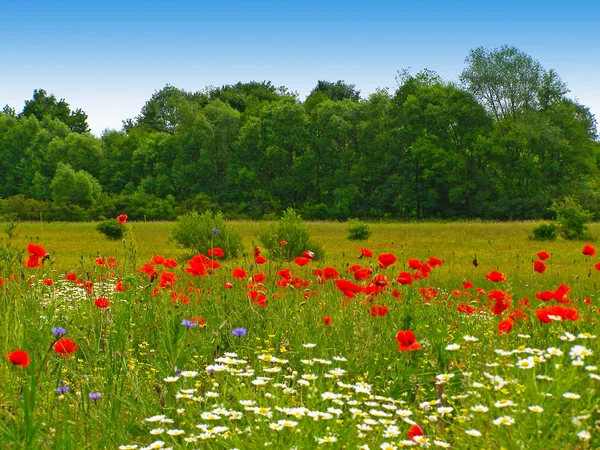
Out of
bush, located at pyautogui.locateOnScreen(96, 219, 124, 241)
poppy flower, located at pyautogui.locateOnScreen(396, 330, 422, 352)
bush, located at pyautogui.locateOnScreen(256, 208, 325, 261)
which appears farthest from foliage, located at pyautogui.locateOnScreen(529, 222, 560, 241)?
poppy flower, located at pyautogui.locateOnScreen(396, 330, 422, 352)

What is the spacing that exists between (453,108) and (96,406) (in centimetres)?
4688

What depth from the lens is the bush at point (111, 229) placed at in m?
25.8

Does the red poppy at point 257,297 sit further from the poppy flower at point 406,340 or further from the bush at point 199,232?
the bush at point 199,232

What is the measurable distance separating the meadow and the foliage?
19118 millimetres

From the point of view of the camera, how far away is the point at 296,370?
14.4 ft

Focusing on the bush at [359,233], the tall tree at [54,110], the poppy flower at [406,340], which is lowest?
the bush at [359,233]

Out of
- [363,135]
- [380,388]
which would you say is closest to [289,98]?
[363,135]

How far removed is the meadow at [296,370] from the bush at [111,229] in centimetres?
1906

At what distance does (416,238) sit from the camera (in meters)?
25.2

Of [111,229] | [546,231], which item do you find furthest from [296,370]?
→ [111,229]

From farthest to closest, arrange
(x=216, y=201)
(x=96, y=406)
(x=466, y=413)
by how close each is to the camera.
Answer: (x=216, y=201)
(x=96, y=406)
(x=466, y=413)

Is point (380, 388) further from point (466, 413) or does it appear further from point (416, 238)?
point (416, 238)

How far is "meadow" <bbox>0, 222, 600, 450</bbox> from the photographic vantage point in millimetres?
2637

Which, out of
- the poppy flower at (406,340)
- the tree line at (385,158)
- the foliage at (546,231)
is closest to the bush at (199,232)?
the foliage at (546,231)
